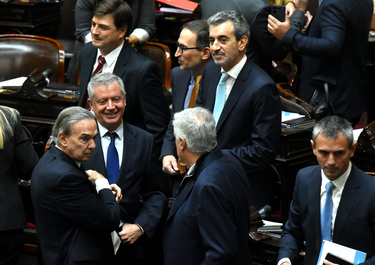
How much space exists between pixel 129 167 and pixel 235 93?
71 centimetres

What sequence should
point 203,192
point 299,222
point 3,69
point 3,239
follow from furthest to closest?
point 3,69
point 3,239
point 299,222
point 203,192

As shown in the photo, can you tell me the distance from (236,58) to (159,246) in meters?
1.15

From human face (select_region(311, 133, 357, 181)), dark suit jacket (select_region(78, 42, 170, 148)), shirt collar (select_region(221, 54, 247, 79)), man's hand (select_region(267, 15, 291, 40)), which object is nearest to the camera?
human face (select_region(311, 133, 357, 181))

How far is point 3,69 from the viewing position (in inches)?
213

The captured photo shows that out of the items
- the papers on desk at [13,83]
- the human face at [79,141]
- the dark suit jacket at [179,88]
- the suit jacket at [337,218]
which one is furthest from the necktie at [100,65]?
the suit jacket at [337,218]

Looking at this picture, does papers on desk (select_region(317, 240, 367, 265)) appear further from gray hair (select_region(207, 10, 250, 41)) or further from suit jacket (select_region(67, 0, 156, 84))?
suit jacket (select_region(67, 0, 156, 84))

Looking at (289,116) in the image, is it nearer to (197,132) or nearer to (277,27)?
(277,27)

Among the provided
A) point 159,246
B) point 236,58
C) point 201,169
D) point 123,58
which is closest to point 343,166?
point 201,169

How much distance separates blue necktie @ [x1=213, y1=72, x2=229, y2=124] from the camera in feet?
12.0

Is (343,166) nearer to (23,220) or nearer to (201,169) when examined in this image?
(201,169)

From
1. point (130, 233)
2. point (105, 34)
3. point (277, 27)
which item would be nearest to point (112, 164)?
point (130, 233)

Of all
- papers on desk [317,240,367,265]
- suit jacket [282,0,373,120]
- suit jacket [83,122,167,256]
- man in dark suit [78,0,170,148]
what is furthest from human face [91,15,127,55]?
papers on desk [317,240,367,265]

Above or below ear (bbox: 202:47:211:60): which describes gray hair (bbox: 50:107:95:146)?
below

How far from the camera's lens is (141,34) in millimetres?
5180
